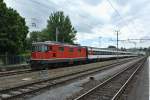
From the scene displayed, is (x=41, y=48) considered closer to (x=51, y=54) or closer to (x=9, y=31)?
(x=51, y=54)

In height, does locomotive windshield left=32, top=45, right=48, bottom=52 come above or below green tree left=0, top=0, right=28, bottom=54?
below

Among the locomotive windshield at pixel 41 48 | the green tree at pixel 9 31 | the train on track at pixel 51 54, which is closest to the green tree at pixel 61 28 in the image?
the train on track at pixel 51 54

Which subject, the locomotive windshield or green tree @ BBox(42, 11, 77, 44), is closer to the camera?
the locomotive windshield

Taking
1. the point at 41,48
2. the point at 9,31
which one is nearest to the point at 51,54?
the point at 41,48

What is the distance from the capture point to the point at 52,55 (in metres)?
34.3

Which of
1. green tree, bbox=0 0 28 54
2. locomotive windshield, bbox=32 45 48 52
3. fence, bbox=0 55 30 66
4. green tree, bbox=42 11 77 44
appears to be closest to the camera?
locomotive windshield, bbox=32 45 48 52

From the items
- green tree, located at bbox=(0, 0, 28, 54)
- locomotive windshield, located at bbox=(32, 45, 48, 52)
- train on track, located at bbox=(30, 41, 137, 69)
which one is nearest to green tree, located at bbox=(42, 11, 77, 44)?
train on track, located at bbox=(30, 41, 137, 69)

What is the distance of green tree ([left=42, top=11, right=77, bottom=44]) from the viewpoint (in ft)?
272

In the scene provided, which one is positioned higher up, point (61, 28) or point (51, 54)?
point (61, 28)

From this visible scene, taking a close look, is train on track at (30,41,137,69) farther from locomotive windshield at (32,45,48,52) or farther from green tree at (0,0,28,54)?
green tree at (0,0,28,54)

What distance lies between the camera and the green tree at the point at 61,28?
3260 inches

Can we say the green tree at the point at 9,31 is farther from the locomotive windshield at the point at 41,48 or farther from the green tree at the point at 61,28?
the green tree at the point at 61,28

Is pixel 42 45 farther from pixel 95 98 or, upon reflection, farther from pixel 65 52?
pixel 95 98

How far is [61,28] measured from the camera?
84938 mm
